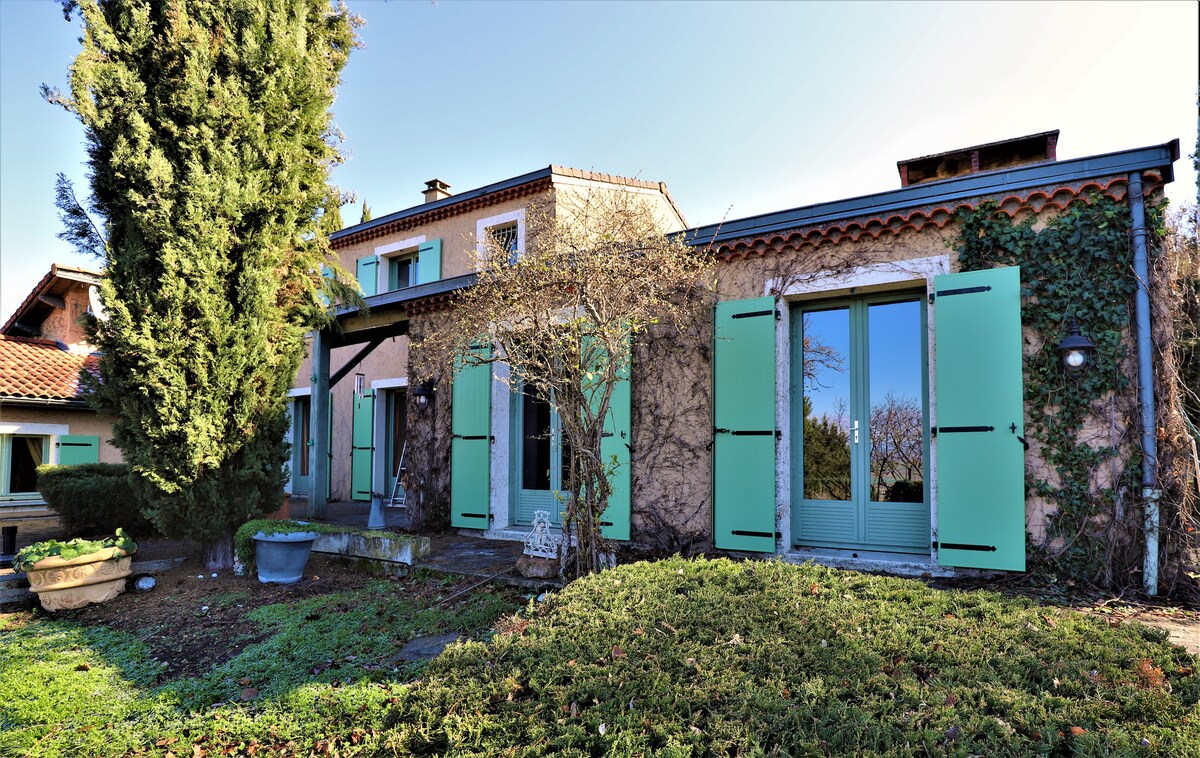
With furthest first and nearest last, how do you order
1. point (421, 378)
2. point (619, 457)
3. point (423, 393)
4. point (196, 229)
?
point (423, 393) → point (421, 378) → point (619, 457) → point (196, 229)

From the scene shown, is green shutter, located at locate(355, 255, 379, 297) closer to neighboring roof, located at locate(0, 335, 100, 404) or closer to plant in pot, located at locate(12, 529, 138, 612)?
neighboring roof, located at locate(0, 335, 100, 404)

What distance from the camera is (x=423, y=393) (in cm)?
762

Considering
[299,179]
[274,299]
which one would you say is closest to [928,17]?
[299,179]

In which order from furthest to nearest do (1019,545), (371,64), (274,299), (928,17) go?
(371,64)
(274,299)
(928,17)
(1019,545)

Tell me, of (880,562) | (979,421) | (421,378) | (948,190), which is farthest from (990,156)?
(421,378)

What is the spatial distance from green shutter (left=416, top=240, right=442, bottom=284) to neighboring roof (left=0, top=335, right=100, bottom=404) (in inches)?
198

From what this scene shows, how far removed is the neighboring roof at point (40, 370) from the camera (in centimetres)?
931

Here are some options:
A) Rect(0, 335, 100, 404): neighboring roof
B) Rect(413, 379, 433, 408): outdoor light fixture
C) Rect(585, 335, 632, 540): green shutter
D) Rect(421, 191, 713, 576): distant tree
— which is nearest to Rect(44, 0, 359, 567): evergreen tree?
Rect(413, 379, 433, 408): outdoor light fixture

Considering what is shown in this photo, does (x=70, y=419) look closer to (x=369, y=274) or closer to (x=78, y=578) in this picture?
(x=369, y=274)

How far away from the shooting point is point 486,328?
579 cm

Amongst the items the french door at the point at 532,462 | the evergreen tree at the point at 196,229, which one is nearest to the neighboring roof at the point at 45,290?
the evergreen tree at the point at 196,229

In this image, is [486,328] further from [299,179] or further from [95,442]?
[95,442]

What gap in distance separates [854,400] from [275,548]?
208 inches

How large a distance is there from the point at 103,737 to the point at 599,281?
146 inches
